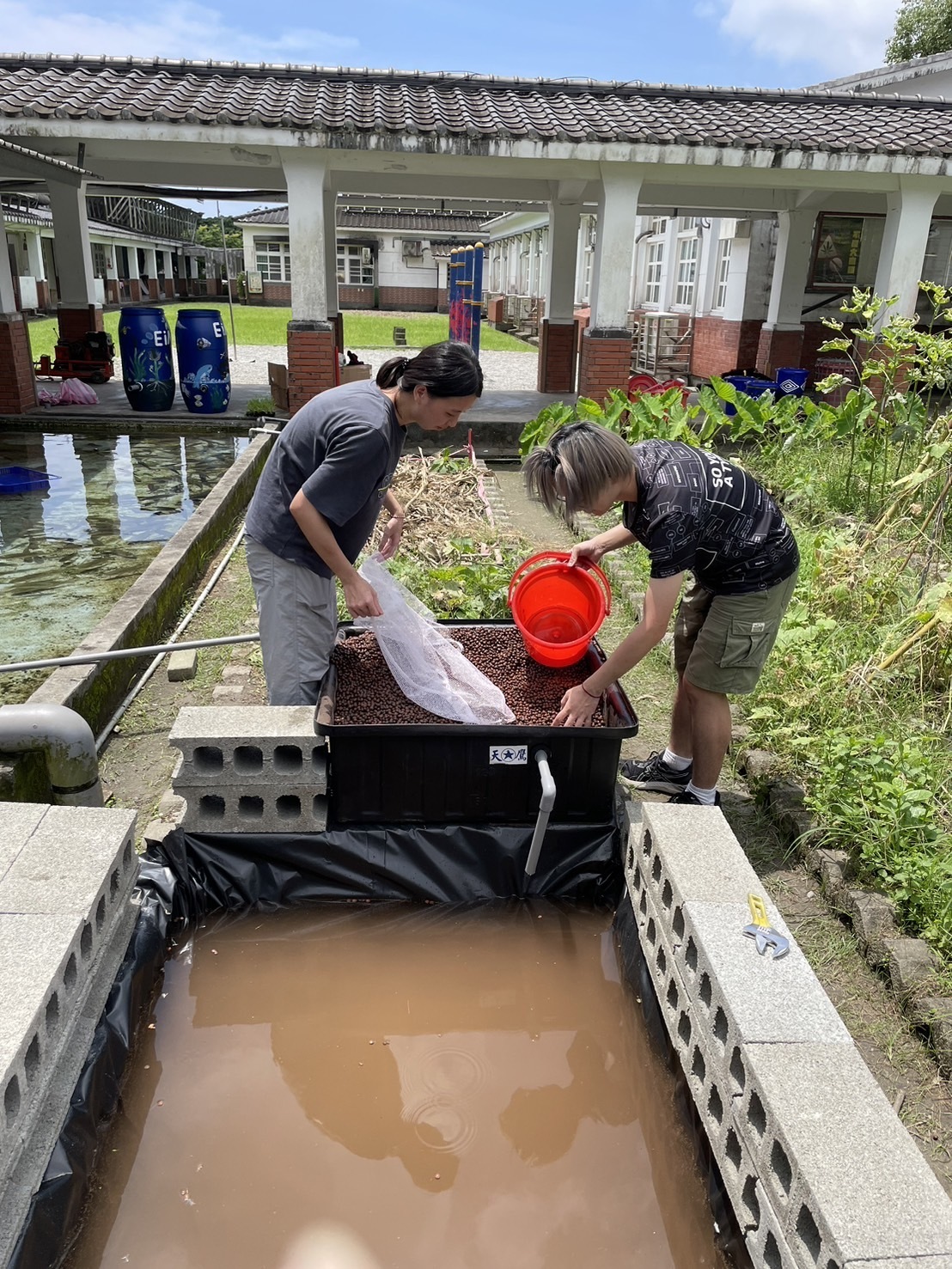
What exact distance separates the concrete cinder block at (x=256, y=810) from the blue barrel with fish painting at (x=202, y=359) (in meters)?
9.42

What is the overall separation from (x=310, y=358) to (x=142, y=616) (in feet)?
18.6

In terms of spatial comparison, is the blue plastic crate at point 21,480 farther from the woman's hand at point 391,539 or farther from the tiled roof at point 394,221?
the tiled roof at point 394,221

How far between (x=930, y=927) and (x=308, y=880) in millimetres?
1742

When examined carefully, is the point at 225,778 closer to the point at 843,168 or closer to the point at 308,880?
the point at 308,880

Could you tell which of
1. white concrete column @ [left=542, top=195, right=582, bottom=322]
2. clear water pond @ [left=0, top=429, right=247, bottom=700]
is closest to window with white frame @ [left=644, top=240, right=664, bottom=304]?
white concrete column @ [left=542, top=195, right=582, bottom=322]

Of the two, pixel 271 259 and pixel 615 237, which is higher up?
pixel 271 259

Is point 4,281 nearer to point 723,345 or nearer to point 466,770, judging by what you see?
point 466,770

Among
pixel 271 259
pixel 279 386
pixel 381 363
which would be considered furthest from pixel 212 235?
pixel 279 386

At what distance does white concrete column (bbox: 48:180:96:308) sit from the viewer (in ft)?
40.2

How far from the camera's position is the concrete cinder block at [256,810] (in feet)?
8.42

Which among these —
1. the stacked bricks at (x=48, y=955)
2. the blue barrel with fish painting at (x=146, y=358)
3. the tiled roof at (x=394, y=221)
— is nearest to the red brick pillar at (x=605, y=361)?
the blue barrel with fish painting at (x=146, y=358)

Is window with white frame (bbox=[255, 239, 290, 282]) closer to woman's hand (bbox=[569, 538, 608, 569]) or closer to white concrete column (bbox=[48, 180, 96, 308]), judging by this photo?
white concrete column (bbox=[48, 180, 96, 308])

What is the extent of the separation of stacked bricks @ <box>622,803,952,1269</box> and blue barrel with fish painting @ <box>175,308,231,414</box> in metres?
10.1

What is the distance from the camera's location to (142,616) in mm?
4238
